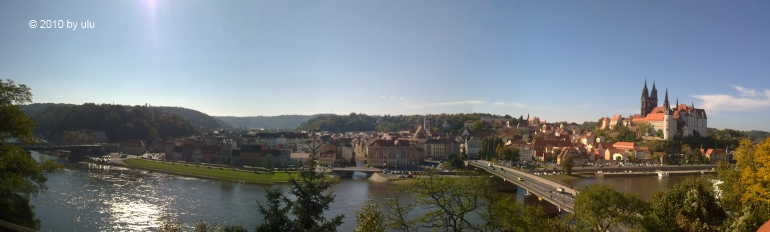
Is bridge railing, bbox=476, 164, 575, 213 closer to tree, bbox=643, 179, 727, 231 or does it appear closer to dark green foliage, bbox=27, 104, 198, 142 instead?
tree, bbox=643, 179, 727, 231

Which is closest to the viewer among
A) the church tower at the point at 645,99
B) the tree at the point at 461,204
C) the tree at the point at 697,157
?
the tree at the point at 461,204

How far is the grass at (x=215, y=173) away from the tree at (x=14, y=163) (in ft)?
64.9

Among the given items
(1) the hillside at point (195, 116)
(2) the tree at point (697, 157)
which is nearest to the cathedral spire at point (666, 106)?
(2) the tree at point (697, 157)

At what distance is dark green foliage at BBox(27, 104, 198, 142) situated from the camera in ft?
182

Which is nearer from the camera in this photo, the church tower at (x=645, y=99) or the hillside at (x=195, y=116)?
the church tower at (x=645, y=99)

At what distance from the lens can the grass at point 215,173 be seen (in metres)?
29.4

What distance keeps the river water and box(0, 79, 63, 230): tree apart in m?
7.75

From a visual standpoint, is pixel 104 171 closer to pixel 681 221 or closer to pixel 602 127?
pixel 681 221

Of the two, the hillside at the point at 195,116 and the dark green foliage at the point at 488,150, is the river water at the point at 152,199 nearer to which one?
the dark green foliage at the point at 488,150

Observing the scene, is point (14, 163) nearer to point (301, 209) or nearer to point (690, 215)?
point (301, 209)

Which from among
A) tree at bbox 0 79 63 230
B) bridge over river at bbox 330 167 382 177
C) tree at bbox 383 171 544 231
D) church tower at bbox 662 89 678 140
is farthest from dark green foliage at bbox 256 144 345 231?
church tower at bbox 662 89 678 140

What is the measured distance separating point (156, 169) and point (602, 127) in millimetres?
53566

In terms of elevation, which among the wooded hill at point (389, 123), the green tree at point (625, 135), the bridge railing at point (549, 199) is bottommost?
the bridge railing at point (549, 199)

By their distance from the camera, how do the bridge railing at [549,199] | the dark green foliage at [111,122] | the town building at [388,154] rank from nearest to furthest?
the bridge railing at [549,199], the town building at [388,154], the dark green foliage at [111,122]
